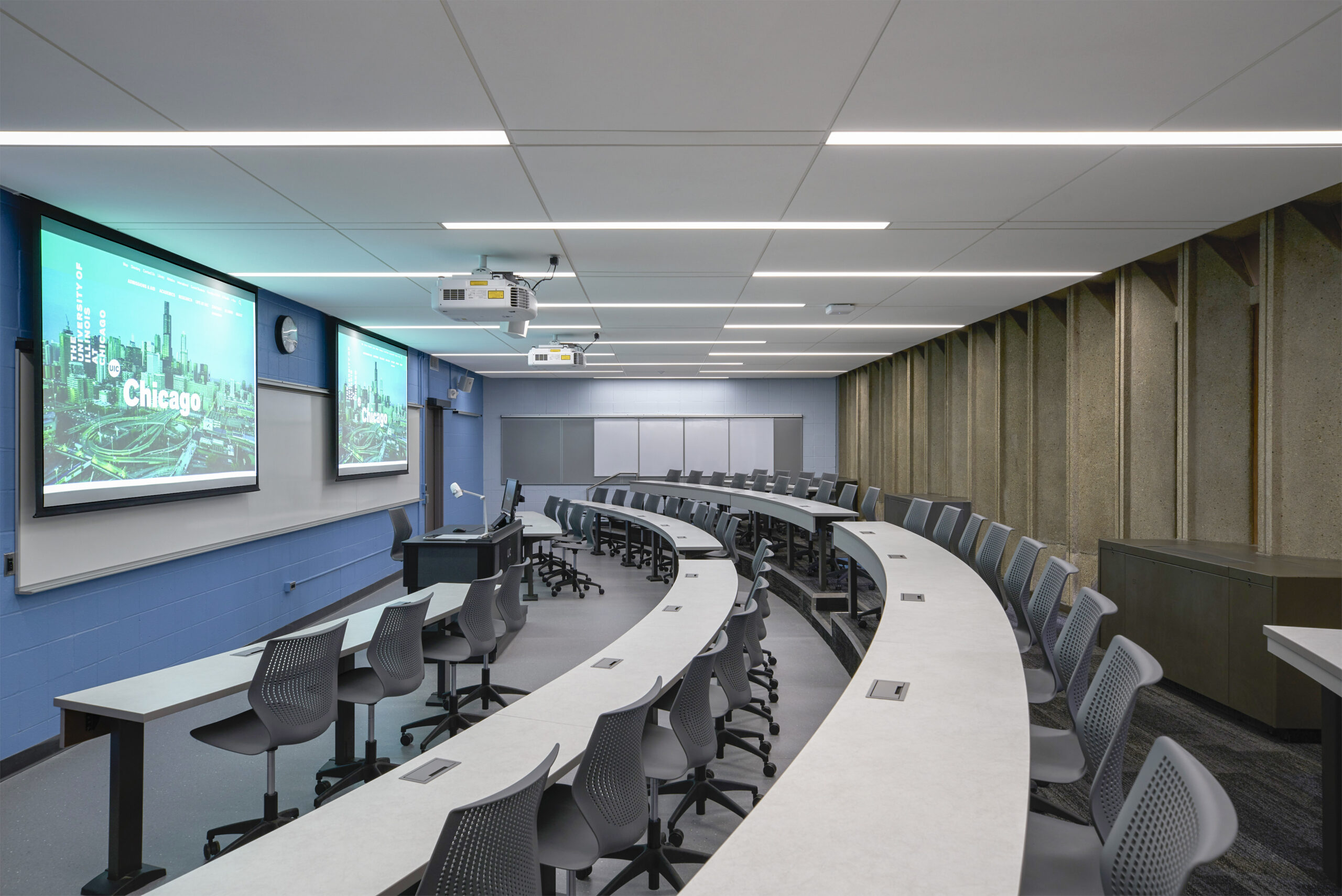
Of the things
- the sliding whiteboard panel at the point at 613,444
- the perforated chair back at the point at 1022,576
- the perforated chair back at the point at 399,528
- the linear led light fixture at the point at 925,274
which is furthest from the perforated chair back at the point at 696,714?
the sliding whiteboard panel at the point at 613,444

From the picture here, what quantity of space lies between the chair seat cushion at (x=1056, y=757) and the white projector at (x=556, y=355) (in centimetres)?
571

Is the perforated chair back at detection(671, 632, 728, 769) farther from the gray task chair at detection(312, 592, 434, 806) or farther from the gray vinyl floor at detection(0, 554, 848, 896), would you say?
the gray task chair at detection(312, 592, 434, 806)

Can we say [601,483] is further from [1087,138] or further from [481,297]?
[1087,138]

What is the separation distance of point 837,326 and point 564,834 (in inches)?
273

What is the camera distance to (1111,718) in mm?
2037

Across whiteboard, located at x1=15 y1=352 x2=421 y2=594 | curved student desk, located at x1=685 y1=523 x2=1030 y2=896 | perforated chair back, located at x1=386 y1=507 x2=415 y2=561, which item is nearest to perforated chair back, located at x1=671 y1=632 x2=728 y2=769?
curved student desk, located at x1=685 y1=523 x2=1030 y2=896

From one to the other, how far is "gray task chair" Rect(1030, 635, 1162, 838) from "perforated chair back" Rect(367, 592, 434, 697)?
109 inches

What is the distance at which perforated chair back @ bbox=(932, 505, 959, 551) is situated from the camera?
586 centimetres

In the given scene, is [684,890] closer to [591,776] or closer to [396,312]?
[591,776]

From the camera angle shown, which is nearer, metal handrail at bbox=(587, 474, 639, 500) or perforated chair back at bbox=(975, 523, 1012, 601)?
perforated chair back at bbox=(975, 523, 1012, 601)

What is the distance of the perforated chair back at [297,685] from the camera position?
2.78m

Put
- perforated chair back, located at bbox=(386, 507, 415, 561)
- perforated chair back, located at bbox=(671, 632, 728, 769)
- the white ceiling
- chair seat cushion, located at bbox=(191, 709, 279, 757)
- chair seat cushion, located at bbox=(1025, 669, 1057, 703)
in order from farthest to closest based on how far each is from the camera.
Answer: perforated chair back, located at bbox=(386, 507, 415, 561) → chair seat cushion, located at bbox=(1025, 669, 1057, 703) → chair seat cushion, located at bbox=(191, 709, 279, 757) → perforated chair back, located at bbox=(671, 632, 728, 769) → the white ceiling

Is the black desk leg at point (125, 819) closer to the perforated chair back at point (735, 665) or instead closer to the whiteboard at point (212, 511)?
the whiteboard at point (212, 511)

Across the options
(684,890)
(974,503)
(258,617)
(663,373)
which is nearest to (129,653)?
(258,617)
